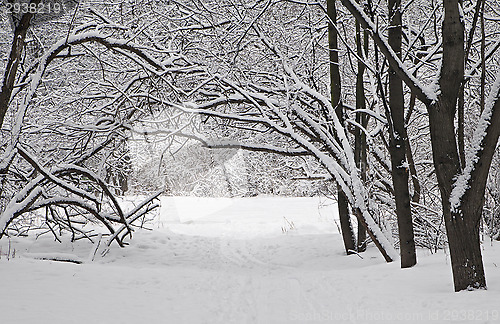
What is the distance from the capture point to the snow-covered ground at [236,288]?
146 inches

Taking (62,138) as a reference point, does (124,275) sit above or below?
below

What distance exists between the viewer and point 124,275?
5.66 m

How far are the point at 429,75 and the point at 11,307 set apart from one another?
26.3 feet

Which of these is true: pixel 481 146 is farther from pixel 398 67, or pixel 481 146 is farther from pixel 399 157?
pixel 399 157

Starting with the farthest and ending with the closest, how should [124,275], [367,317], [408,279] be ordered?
[124,275] → [408,279] → [367,317]

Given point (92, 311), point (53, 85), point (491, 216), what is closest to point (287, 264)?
point (491, 216)

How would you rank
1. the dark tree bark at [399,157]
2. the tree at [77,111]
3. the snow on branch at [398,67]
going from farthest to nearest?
the tree at [77,111] → the dark tree bark at [399,157] → the snow on branch at [398,67]

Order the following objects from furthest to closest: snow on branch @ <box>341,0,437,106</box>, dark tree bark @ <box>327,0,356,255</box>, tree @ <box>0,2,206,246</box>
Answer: dark tree bark @ <box>327,0,356,255</box>, tree @ <box>0,2,206,246</box>, snow on branch @ <box>341,0,437,106</box>

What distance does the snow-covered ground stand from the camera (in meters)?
3.72

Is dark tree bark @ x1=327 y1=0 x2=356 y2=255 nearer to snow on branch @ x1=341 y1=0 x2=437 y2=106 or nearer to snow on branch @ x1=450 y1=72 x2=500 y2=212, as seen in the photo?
snow on branch @ x1=341 y1=0 x2=437 y2=106

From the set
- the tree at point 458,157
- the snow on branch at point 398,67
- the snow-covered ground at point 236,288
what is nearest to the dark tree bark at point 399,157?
the snow-covered ground at point 236,288

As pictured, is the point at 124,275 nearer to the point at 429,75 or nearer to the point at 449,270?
the point at 449,270

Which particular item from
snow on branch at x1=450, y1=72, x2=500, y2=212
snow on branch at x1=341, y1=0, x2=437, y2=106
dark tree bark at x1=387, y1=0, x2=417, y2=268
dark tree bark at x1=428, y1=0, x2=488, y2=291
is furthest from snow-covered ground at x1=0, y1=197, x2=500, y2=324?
snow on branch at x1=341, y1=0, x2=437, y2=106

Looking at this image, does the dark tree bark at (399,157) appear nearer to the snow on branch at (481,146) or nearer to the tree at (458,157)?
the tree at (458,157)
